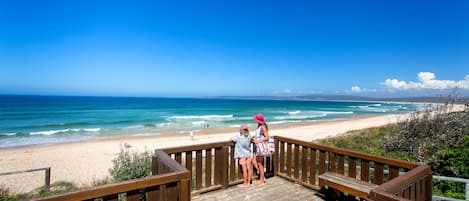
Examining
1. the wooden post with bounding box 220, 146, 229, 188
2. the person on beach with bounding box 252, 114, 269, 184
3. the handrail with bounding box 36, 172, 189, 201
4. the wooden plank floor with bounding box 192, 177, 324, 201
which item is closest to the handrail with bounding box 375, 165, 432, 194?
the wooden plank floor with bounding box 192, 177, 324, 201

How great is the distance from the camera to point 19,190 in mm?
8039

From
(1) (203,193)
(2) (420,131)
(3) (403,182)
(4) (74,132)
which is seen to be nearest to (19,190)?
(1) (203,193)

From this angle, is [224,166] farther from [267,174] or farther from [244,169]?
[267,174]

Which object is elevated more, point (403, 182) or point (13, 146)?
point (403, 182)

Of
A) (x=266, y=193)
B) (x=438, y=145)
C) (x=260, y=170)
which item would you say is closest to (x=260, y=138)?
(x=260, y=170)

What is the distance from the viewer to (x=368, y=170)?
3795 millimetres

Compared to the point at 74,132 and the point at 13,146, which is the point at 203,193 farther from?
the point at 74,132

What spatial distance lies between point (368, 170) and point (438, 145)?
5.20 meters

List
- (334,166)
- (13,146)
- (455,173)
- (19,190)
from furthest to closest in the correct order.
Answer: (13,146) < (19,190) < (455,173) < (334,166)

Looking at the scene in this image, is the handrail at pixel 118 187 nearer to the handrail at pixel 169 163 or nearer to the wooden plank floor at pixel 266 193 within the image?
the handrail at pixel 169 163

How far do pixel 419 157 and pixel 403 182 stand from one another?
5538mm

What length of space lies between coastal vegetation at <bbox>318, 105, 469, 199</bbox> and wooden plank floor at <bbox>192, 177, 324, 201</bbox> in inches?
112

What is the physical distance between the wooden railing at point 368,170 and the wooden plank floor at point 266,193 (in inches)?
9.2

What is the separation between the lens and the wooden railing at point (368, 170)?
2.32 m
